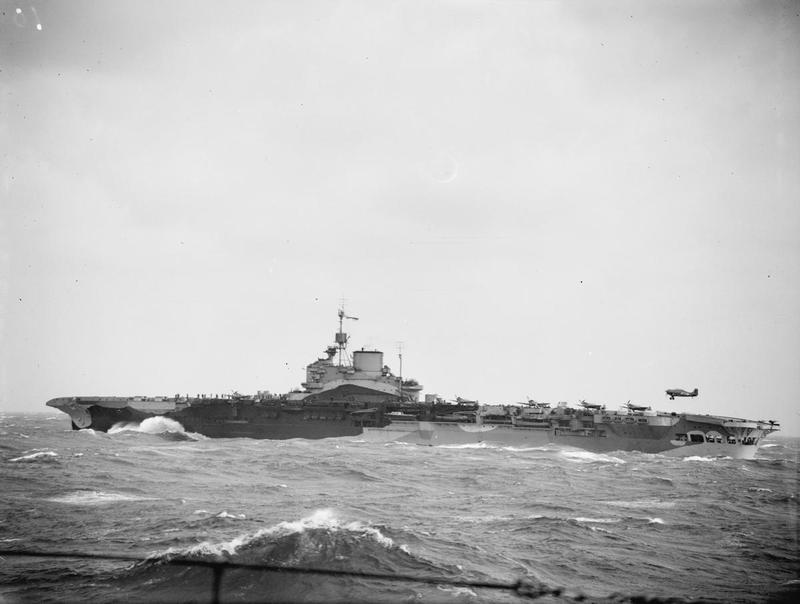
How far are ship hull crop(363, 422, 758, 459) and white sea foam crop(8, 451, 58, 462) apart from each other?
22.9 meters

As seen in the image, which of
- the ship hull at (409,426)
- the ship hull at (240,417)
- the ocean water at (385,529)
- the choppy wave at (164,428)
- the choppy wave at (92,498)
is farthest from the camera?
the choppy wave at (164,428)

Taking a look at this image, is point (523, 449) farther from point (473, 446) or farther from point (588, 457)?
point (588, 457)

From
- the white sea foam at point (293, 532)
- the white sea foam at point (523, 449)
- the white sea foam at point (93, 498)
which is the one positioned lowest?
the white sea foam at point (293, 532)

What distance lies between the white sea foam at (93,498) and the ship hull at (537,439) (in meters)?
29.5

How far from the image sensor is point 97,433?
54656mm

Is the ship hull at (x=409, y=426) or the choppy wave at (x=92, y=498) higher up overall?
the ship hull at (x=409, y=426)

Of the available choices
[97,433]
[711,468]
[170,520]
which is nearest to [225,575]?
[170,520]

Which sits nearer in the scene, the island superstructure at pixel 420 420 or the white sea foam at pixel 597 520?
the white sea foam at pixel 597 520

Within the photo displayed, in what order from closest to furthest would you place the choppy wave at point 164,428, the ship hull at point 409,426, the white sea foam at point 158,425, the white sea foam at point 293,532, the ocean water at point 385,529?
the ocean water at point 385,529, the white sea foam at point 293,532, the ship hull at point 409,426, the choppy wave at point 164,428, the white sea foam at point 158,425

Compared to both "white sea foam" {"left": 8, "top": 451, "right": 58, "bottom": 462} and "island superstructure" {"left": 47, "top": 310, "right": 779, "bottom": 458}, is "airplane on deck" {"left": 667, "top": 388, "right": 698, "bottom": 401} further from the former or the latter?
"white sea foam" {"left": 8, "top": 451, "right": 58, "bottom": 462}

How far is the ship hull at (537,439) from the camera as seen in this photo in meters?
49.3

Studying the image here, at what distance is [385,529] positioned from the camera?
723 inches

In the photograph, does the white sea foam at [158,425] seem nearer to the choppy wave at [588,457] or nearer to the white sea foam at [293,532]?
the choppy wave at [588,457]

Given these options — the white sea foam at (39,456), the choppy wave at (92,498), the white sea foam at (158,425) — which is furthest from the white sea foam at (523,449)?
the choppy wave at (92,498)
